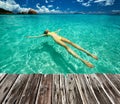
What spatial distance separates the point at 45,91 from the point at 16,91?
17.8 inches

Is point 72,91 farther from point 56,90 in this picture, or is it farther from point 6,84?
point 6,84

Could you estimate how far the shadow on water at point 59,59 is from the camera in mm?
4465

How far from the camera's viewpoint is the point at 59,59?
5145 millimetres

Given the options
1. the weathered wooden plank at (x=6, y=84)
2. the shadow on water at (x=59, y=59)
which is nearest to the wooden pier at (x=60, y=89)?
the weathered wooden plank at (x=6, y=84)

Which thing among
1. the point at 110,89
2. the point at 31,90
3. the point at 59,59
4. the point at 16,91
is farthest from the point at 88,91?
the point at 59,59

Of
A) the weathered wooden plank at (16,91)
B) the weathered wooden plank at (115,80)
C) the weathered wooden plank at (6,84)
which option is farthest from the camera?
the weathered wooden plank at (115,80)

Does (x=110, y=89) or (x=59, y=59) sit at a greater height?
(x=110, y=89)

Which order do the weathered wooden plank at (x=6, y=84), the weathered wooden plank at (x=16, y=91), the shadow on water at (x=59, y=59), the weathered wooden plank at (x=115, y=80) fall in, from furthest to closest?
1. the shadow on water at (x=59, y=59)
2. the weathered wooden plank at (x=115, y=80)
3. the weathered wooden plank at (x=6, y=84)
4. the weathered wooden plank at (x=16, y=91)

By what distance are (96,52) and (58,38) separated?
179 centimetres

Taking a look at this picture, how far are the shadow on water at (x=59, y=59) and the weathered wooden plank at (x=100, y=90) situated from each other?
6.27 ft

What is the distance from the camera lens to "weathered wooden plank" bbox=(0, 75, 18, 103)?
2.03 meters

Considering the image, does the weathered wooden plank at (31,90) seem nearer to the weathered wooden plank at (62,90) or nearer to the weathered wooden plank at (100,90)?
the weathered wooden plank at (62,90)

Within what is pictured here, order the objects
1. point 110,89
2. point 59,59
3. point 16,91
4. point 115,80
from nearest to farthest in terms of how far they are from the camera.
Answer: point 16,91 < point 110,89 < point 115,80 < point 59,59

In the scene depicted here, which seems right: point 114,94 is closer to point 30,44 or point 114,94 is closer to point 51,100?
point 51,100
